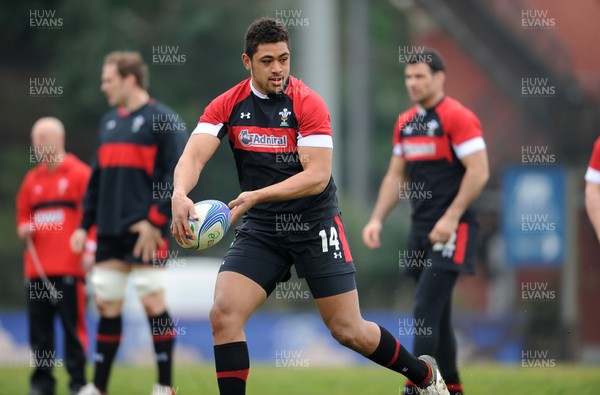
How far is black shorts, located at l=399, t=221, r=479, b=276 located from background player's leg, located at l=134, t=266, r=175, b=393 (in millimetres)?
1948

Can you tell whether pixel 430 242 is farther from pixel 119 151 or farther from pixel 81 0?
pixel 81 0

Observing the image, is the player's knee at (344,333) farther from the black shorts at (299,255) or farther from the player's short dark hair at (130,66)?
the player's short dark hair at (130,66)

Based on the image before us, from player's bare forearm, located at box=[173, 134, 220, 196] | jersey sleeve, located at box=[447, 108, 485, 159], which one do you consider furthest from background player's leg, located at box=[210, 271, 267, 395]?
jersey sleeve, located at box=[447, 108, 485, 159]

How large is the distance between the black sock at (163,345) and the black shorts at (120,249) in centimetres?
48

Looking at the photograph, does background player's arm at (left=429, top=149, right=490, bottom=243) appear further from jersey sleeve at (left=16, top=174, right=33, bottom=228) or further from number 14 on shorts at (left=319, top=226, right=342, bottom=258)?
jersey sleeve at (left=16, top=174, right=33, bottom=228)

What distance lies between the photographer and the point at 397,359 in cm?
602

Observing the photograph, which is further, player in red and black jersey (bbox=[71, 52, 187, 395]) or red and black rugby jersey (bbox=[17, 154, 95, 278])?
red and black rugby jersey (bbox=[17, 154, 95, 278])

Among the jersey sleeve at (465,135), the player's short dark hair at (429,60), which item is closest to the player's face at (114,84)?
the player's short dark hair at (429,60)

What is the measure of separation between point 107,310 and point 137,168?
1.16 m

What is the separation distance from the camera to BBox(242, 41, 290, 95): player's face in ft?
18.6

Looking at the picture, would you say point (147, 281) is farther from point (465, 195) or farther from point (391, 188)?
point (465, 195)

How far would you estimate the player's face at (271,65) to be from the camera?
568cm

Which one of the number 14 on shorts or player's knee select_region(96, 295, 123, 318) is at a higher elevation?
the number 14 on shorts

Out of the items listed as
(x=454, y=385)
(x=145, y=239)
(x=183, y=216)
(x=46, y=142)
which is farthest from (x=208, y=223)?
(x=46, y=142)
